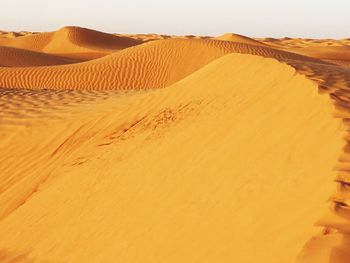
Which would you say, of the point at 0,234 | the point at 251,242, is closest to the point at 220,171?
the point at 251,242

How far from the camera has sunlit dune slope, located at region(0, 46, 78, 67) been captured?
2900cm

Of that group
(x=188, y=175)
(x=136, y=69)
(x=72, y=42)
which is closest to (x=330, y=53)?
(x=72, y=42)

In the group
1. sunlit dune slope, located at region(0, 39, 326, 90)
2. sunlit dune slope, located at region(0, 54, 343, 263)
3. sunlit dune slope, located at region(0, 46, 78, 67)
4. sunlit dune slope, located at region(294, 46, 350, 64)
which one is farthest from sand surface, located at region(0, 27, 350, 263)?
sunlit dune slope, located at region(294, 46, 350, 64)

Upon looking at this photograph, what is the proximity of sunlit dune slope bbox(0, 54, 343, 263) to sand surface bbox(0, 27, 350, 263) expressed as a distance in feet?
0.06

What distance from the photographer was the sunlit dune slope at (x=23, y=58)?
2900cm

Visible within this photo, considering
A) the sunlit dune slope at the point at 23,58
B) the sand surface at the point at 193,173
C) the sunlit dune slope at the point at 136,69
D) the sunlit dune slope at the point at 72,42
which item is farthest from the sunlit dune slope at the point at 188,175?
the sunlit dune slope at the point at 72,42

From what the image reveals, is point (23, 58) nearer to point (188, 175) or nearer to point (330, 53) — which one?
point (330, 53)

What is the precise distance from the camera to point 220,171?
5.60 meters

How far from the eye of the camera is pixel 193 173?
19.4ft

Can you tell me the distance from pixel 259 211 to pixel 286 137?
1.23 metres

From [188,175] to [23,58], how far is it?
2511cm

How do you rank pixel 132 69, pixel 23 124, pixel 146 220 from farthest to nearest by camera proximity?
pixel 132 69 < pixel 23 124 < pixel 146 220

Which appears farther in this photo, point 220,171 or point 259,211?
point 220,171

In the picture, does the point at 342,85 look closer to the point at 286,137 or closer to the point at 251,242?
the point at 286,137
